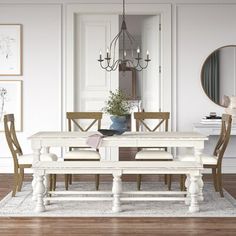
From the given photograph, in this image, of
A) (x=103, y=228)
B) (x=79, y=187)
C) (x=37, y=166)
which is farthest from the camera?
(x=79, y=187)

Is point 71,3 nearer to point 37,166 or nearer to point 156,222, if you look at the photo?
point 37,166

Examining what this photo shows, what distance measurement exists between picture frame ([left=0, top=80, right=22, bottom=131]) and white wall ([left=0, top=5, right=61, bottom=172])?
0.06 meters

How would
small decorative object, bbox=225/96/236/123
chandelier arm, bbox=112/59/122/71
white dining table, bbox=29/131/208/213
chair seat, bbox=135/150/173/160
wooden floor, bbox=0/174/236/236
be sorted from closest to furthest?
wooden floor, bbox=0/174/236/236 → white dining table, bbox=29/131/208/213 → chair seat, bbox=135/150/173/160 → small decorative object, bbox=225/96/236/123 → chandelier arm, bbox=112/59/122/71

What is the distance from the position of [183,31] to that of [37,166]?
137 inches

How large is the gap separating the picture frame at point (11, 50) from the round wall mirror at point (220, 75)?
263cm

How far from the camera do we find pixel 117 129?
5.34 metres

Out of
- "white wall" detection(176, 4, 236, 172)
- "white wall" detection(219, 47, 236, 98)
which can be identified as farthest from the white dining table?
"white wall" detection(219, 47, 236, 98)

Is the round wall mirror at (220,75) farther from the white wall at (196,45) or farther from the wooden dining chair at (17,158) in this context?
the wooden dining chair at (17,158)

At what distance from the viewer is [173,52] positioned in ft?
23.9

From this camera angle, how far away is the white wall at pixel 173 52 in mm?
7230

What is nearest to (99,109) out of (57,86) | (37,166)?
(57,86)

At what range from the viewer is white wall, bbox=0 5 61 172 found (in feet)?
23.7

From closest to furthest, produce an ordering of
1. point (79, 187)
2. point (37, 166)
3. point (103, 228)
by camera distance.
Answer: point (103, 228), point (37, 166), point (79, 187)

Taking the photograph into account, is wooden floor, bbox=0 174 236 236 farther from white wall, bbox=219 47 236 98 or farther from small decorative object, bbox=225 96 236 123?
white wall, bbox=219 47 236 98
